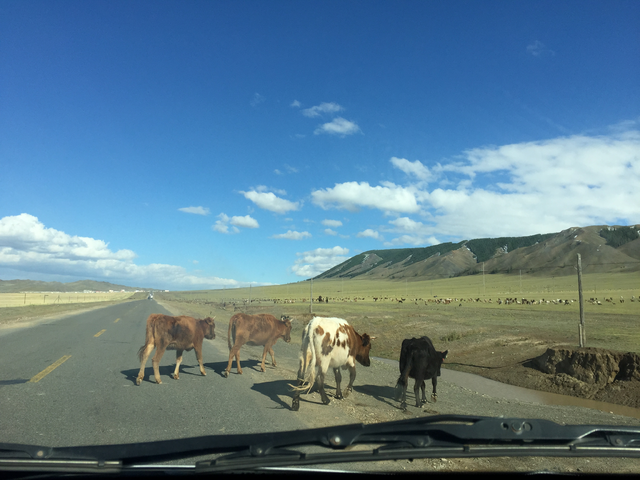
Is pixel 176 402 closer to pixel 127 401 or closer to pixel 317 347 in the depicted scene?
pixel 127 401

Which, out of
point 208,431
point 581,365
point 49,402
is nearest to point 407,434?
point 208,431

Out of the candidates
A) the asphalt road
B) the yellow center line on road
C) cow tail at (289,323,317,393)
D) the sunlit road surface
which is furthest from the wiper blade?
the yellow center line on road

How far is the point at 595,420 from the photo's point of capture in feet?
29.8

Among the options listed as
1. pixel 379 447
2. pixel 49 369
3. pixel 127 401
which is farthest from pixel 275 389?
pixel 379 447

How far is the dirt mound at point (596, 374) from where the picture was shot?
12531mm

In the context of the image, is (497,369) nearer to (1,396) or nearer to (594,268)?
(1,396)

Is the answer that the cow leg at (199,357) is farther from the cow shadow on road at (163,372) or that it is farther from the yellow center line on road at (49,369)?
the yellow center line on road at (49,369)

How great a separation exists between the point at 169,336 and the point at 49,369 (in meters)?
3.48

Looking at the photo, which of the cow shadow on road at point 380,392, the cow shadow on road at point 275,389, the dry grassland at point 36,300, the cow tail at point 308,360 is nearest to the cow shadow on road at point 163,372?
the cow shadow on road at point 275,389

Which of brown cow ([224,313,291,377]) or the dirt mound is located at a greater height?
brown cow ([224,313,291,377])

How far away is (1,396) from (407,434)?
8.24 metres

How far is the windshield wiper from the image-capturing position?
332cm

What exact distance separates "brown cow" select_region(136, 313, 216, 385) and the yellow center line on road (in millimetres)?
2184

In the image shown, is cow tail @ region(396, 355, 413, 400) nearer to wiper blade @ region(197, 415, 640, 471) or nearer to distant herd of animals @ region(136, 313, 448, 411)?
distant herd of animals @ region(136, 313, 448, 411)
